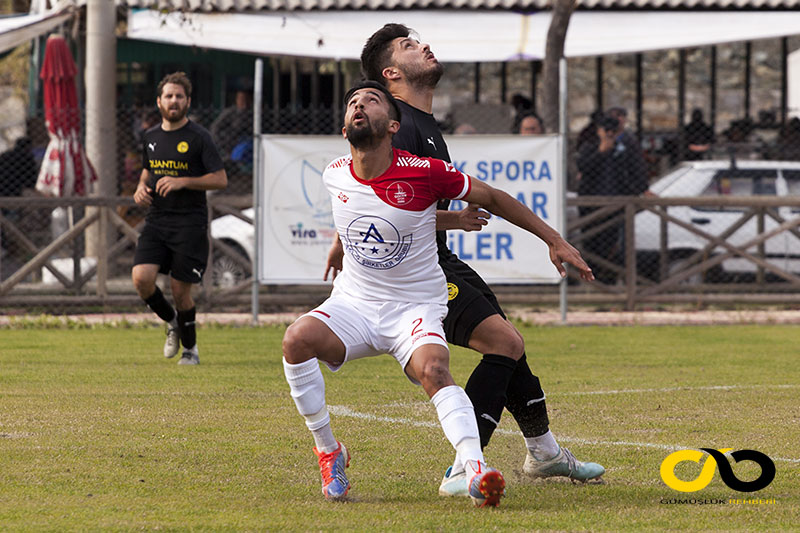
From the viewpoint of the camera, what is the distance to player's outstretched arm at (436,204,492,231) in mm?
5402

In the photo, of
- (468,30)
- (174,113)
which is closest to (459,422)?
(174,113)

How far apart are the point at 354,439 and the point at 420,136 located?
5.99 ft

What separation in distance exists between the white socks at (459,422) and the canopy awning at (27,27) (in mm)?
13070

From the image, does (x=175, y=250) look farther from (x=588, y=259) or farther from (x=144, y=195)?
(x=588, y=259)

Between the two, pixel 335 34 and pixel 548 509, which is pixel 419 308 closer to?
pixel 548 509

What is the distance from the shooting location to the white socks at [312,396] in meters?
5.16

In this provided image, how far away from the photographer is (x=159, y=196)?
33.3 ft

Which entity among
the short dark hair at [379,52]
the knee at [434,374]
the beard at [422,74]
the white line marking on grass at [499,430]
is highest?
the short dark hair at [379,52]

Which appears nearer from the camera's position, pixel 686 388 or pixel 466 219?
pixel 466 219

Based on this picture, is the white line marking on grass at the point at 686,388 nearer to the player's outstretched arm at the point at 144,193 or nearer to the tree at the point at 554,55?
the player's outstretched arm at the point at 144,193

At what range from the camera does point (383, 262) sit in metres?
5.20

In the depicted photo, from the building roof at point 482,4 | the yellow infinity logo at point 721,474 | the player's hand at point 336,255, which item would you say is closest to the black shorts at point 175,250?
the player's hand at point 336,255

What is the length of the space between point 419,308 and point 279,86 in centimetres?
1873

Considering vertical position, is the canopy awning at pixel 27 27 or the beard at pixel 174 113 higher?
the canopy awning at pixel 27 27
